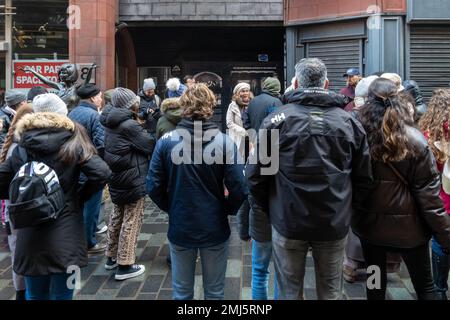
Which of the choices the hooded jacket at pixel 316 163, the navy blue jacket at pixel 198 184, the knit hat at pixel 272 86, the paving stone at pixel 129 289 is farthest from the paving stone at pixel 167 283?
the knit hat at pixel 272 86

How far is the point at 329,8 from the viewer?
951 cm

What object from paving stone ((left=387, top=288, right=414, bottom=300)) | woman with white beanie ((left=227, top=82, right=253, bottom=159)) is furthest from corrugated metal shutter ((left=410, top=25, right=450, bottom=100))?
paving stone ((left=387, top=288, right=414, bottom=300))

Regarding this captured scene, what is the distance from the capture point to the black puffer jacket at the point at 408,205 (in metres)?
3.18

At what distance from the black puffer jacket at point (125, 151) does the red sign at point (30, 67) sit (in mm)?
6222

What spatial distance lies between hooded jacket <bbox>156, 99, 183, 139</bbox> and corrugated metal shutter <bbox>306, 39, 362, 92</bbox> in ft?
17.7

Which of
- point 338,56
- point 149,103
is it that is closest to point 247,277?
point 149,103

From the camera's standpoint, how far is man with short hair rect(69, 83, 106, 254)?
5234 millimetres

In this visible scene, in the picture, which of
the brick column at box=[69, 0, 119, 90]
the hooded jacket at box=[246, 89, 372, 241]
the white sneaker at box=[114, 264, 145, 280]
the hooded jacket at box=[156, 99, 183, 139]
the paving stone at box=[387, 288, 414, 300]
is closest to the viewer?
the hooded jacket at box=[246, 89, 372, 241]

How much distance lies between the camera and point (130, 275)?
480 centimetres

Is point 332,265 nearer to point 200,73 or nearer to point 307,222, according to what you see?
point 307,222

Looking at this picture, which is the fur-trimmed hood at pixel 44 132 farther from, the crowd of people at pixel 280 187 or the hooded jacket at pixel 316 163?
the hooded jacket at pixel 316 163

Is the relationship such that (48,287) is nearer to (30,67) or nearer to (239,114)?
(239,114)

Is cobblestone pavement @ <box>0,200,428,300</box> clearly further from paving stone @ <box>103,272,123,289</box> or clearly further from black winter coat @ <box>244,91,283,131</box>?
black winter coat @ <box>244,91,283,131</box>
